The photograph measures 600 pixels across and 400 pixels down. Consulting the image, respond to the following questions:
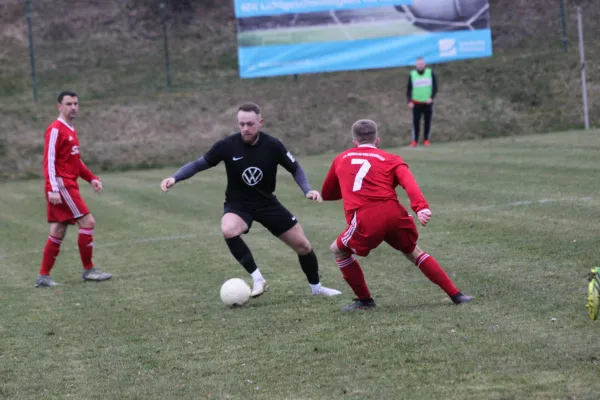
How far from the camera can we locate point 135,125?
89.1 feet

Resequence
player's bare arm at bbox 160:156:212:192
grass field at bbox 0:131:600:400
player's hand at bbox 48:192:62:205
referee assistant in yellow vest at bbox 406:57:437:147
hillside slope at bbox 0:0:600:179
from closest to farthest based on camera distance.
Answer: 1. grass field at bbox 0:131:600:400
2. player's bare arm at bbox 160:156:212:192
3. player's hand at bbox 48:192:62:205
4. referee assistant in yellow vest at bbox 406:57:437:147
5. hillside slope at bbox 0:0:600:179

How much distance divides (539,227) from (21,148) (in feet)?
60.5

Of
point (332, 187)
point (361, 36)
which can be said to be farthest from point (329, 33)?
point (332, 187)

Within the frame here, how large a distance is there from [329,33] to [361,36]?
928 mm

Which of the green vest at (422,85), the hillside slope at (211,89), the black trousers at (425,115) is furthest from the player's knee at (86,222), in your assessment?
the hillside slope at (211,89)

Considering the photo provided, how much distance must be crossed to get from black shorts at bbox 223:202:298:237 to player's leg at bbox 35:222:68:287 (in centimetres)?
283

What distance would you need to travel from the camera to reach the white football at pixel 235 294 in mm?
→ 8055

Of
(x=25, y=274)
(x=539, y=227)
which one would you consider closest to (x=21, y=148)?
(x=25, y=274)

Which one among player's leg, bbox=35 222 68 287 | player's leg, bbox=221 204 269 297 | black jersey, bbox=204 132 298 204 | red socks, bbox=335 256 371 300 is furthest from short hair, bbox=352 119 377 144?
player's leg, bbox=35 222 68 287

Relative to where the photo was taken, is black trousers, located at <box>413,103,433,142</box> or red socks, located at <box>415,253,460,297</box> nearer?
red socks, located at <box>415,253,460,297</box>

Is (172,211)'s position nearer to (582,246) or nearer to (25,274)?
(25,274)

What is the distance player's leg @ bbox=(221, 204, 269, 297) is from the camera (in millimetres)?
8281

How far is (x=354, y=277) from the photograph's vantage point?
746cm

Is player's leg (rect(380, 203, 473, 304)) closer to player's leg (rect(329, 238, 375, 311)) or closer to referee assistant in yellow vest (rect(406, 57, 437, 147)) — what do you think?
player's leg (rect(329, 238, 375, 311))
